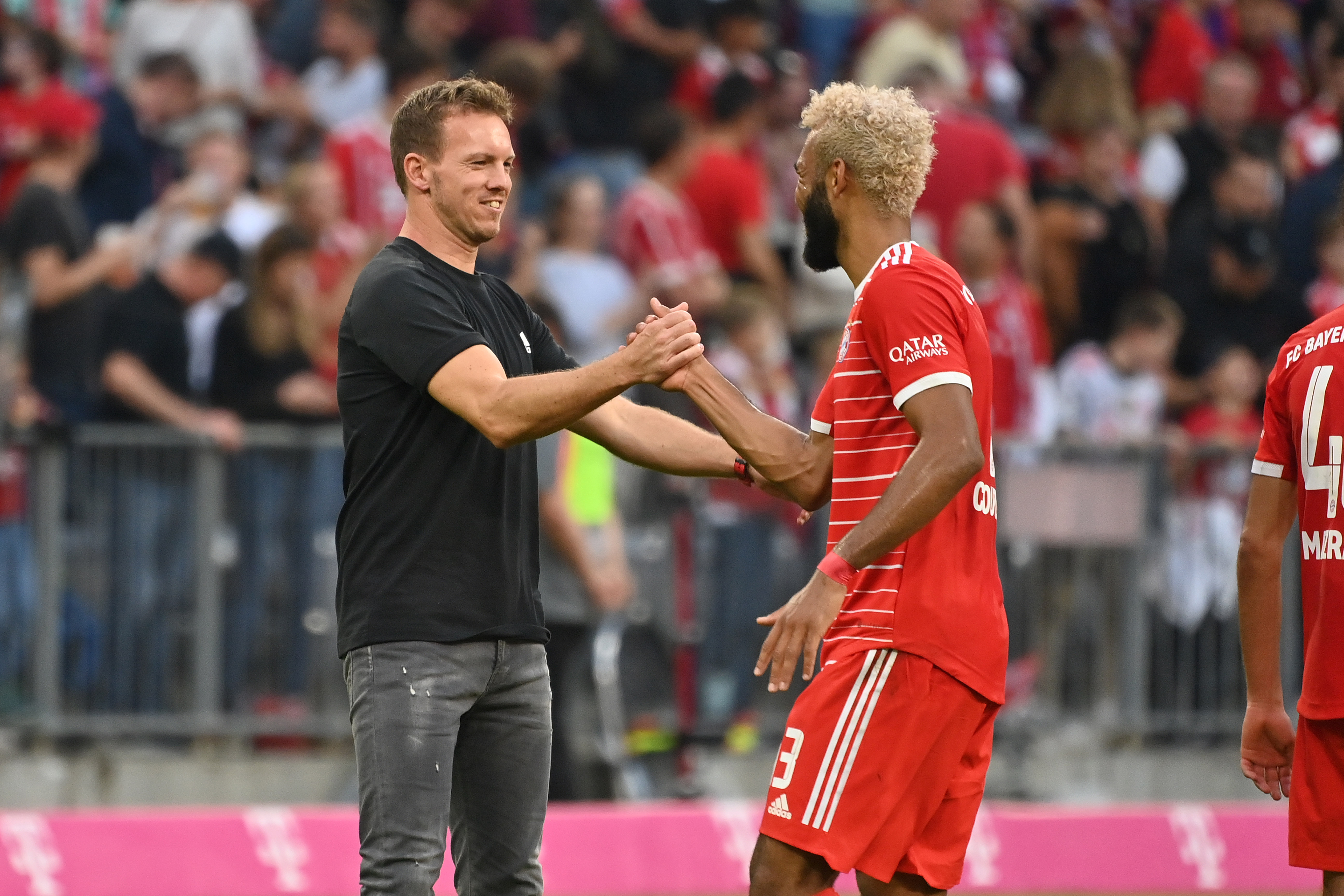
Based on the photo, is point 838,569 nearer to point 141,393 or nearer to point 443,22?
point 141,393

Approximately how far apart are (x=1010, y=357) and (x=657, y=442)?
5405 millimetres

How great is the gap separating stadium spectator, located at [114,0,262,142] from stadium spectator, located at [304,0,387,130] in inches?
17.3

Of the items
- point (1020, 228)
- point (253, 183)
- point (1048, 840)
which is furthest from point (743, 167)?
point (1048, 840)

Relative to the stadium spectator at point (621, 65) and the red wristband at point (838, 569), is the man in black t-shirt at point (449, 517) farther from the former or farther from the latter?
the stadium spectator at point (621, 65)

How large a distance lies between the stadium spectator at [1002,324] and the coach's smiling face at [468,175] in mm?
5829

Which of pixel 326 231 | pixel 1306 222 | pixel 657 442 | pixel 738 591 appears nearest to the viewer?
pixel 657 442

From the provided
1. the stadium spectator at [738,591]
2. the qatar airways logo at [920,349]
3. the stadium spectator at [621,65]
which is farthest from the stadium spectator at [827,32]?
the qatar airways logo at [920,349]

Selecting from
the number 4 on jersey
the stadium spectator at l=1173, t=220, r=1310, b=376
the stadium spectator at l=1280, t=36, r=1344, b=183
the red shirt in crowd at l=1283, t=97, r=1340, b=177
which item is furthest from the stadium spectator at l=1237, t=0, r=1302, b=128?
the number 4 on jersey

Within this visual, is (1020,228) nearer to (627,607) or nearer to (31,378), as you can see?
(627,607)

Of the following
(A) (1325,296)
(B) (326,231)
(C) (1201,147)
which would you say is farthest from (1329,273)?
(B) (326,231)

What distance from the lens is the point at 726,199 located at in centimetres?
1155

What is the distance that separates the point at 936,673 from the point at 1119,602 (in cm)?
584

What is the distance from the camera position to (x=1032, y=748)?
10352mm

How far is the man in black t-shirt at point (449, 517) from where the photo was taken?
4.91 metres
